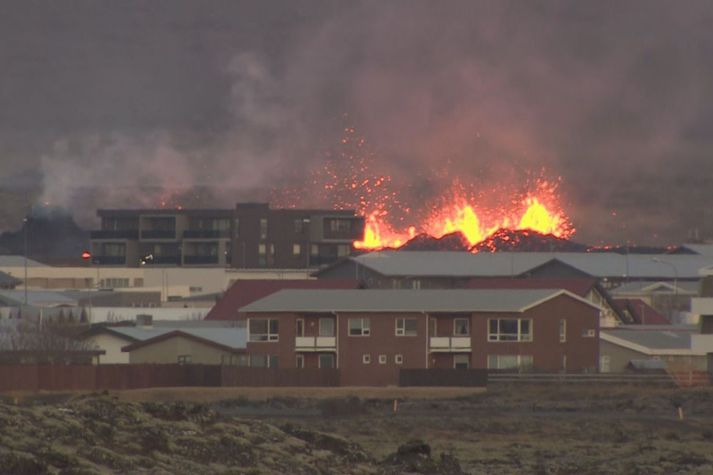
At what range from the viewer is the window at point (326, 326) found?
111750 millimetres

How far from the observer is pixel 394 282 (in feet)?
525

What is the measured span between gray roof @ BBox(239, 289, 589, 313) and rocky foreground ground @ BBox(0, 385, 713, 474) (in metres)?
13.3

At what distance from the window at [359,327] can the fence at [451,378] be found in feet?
31.4

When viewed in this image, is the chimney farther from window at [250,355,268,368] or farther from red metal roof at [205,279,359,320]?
window at [250,355,268,368]

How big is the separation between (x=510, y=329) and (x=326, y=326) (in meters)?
9.19

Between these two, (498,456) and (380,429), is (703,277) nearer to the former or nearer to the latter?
(380,429)

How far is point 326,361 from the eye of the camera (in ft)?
364

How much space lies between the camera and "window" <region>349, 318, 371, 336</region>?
110750mm

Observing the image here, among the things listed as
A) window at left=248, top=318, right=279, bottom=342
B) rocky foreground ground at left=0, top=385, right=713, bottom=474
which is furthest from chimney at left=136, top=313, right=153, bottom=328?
rocky foreground ground at left=0, top=385, right=713, bottom=474

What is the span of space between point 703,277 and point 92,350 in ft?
104

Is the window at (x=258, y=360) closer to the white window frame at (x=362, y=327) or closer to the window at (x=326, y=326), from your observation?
the window at (x=326, y=326)

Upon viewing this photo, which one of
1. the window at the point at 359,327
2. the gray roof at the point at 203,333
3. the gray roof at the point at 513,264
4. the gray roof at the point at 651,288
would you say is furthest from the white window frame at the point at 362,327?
the gray roof at the point at 651,288

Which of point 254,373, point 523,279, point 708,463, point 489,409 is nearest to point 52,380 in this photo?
point 254,373

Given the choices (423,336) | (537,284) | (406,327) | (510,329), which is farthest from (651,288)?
(423,336)
